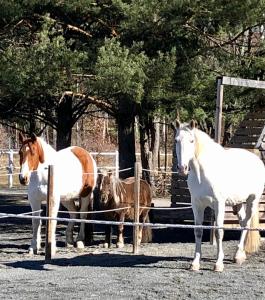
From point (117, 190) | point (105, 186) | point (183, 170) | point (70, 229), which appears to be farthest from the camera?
point (70, 229)

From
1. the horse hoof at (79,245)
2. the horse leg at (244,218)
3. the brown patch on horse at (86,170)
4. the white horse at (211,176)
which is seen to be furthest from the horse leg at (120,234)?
the white horse at (211,176)

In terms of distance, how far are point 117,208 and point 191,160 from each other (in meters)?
3.21

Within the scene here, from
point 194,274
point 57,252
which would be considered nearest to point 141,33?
point 57,252

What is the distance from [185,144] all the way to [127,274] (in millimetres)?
1815

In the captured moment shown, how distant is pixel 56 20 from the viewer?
15188 millimetres

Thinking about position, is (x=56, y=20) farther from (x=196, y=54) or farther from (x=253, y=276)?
(x=253, y=276)

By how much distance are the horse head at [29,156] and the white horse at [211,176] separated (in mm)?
2913

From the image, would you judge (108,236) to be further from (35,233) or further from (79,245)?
(35,233)

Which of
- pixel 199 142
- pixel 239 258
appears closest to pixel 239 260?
pixel 239 258

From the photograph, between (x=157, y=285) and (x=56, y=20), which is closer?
(x=157, y=285)

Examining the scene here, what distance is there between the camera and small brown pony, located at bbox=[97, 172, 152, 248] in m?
12.4

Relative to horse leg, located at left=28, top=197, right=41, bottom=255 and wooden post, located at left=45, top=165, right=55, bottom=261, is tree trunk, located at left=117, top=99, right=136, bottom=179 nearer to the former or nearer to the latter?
horse leg, located at left=28, top=197, right=41, bottom=255

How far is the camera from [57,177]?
11.9 m

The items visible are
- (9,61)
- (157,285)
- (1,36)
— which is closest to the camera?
(157,285)
